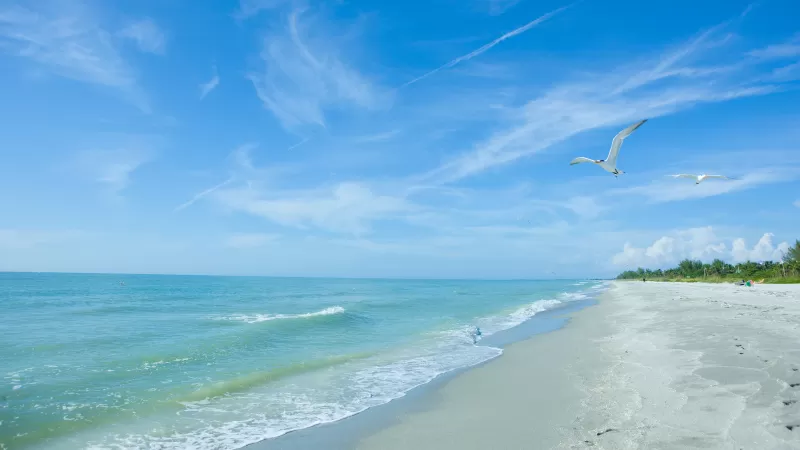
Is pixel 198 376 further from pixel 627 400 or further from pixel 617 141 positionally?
pixel 617 141

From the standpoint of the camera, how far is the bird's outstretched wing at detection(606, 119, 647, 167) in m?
9.89

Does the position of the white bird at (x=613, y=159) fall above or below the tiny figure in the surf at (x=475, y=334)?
above

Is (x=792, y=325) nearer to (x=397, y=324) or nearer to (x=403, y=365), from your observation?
(x=403, y=365)

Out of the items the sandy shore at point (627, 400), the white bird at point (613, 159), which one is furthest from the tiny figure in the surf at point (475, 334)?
the white bird at point (613, 159)

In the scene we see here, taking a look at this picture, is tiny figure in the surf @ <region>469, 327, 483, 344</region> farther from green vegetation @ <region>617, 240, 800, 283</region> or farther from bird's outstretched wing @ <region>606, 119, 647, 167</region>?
green vegetation @ <region>617, 240, 800, 283</region>

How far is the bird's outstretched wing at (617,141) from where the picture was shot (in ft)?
32.4

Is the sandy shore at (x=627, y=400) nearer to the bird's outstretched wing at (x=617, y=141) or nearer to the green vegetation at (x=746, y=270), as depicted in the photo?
the bird's outstretched wing at (x=617, y=141)

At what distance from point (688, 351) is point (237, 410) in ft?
37.7

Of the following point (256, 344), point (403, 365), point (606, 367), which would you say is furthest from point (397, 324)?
point (606, 367)

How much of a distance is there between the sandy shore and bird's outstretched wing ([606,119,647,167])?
17.3 feet

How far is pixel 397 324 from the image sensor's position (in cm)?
2370

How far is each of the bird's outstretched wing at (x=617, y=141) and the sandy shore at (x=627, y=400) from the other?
17.3ft

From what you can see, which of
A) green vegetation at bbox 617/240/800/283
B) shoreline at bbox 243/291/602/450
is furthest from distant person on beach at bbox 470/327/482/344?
green vegetation at bbox 617/240/800/283

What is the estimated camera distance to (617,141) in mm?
11188
